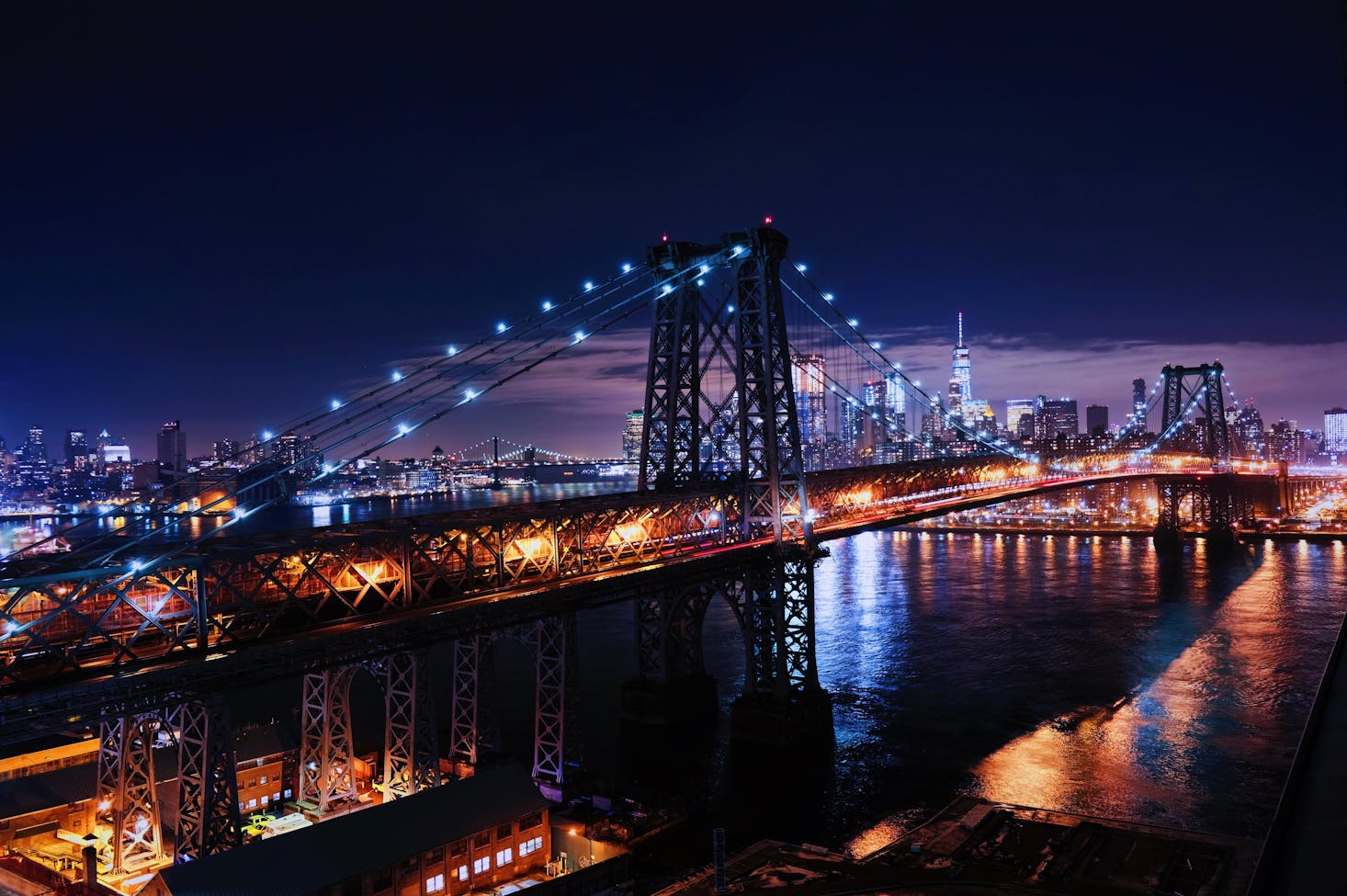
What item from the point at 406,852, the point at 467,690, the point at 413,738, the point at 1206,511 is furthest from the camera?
the point at 1206,511

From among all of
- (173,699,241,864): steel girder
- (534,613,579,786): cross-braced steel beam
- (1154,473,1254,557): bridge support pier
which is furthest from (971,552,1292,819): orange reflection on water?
(1154,473,1254,557): bridge support pier

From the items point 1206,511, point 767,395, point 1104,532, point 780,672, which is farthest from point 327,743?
point 1206,511

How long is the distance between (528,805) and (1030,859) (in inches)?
414

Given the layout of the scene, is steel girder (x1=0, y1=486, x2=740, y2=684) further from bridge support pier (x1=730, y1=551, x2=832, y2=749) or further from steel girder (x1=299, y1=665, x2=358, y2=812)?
bridge support pier (x1=730, y1=551, x2=832, y2=749)

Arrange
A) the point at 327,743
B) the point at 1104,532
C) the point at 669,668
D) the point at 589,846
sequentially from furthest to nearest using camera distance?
the point at 1104,532 < the point at 669,668 < the point at 327,743 < the point at 589,846

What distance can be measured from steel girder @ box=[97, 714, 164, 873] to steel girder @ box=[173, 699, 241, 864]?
2.15 m

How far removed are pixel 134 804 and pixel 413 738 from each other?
6154 mm

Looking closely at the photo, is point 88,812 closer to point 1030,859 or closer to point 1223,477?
point 1030,859

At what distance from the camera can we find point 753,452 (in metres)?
37.3

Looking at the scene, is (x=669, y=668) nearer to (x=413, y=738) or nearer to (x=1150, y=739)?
(x=413, y=738)

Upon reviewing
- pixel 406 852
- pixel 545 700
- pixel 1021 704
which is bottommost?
pixel 1021 704

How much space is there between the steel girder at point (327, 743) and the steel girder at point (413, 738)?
0.97 m

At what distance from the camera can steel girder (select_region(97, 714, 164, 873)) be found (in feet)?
64.8

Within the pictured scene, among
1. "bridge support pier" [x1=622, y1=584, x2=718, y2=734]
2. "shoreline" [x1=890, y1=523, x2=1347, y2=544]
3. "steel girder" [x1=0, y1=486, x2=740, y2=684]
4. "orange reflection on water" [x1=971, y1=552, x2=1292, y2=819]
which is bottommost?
"orange reflection on water" [x1=971, y1=552, x2=1292, y2=819]
